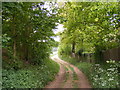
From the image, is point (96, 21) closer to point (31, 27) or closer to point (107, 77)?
point (107, 77)

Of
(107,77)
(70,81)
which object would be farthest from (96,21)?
(70,81)

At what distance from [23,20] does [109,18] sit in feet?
20.4

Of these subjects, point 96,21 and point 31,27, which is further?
point 31,27

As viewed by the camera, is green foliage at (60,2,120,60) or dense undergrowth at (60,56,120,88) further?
green foliage at (60,2,120,60)

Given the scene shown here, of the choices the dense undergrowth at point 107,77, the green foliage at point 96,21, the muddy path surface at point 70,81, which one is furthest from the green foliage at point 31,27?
the dense undergrowth at point 107,77

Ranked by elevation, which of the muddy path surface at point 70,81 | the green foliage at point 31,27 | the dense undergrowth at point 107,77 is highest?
the green foliage at point 31,27

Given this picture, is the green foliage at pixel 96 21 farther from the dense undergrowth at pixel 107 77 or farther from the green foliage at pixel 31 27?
the dense undergrowth at pixel 107 77

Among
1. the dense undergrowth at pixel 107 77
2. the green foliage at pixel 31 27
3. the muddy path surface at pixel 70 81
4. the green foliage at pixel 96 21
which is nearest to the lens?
the dense undergrowth at pixel 107 77

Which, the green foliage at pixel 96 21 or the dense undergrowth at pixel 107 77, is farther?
the green foliage at pixel 96 21

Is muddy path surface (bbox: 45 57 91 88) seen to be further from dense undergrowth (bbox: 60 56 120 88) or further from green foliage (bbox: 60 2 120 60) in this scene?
green foliage (bbox: 60 2 120 60)

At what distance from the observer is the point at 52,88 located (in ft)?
28.0

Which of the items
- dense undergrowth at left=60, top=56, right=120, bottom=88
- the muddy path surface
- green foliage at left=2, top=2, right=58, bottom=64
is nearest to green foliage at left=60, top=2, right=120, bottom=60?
green foliage at left=2, top=2, right=58, bottom=64

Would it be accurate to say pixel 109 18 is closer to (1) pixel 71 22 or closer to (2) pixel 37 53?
(1) pixel 71 22

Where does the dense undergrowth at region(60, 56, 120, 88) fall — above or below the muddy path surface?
above
